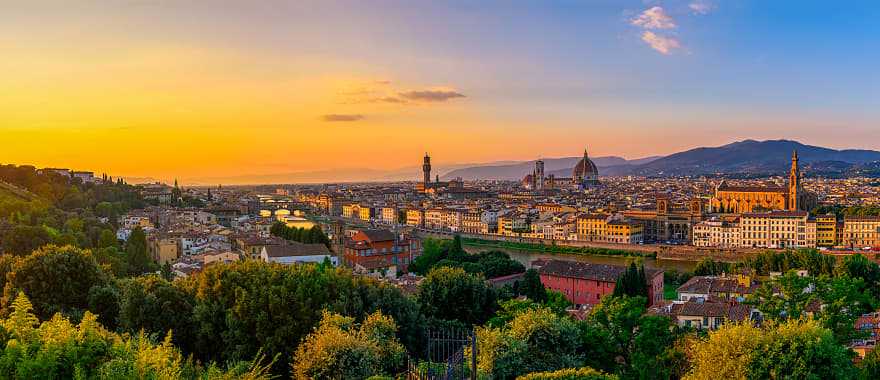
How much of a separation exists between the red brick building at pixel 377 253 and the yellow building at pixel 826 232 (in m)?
20.4

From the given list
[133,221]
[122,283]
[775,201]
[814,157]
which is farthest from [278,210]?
[814,157]

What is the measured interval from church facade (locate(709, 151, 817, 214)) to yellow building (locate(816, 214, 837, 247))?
6725mm

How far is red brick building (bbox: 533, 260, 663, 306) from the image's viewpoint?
55.1 ft

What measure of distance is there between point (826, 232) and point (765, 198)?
11.2 m

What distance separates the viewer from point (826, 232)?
32.2 metres

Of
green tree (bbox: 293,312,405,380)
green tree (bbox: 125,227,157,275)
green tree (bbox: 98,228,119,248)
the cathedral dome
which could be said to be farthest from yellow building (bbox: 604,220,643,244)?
the cathedral dome

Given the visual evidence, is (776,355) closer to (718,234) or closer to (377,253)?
(377,253)

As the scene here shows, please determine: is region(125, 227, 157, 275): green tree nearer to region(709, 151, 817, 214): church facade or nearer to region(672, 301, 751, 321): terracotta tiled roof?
region(672, 301, 751, 321): terracotta tiled roof

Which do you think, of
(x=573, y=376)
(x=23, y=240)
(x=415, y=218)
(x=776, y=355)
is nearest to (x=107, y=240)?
(x=23, y=240)

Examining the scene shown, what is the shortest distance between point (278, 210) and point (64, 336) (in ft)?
229

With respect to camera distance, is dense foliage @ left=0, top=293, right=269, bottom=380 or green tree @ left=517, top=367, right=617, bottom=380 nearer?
dense foliage @ left=0, top=293, right=269, bottom=380

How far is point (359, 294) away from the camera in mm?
9266

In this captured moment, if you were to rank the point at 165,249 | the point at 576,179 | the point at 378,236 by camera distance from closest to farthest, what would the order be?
the point at 378,236 → the point at 165,249 → the point at 576,179

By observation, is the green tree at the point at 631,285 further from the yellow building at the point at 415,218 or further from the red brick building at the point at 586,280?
the yellow building at the point at 415,218
